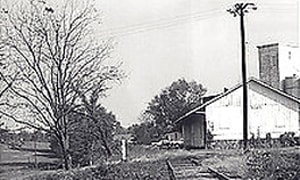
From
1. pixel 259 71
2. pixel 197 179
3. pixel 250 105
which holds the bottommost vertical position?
pixel 197 179

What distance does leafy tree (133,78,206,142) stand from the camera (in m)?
63.9

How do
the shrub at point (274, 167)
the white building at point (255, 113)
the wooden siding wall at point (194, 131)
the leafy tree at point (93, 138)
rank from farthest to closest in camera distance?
the wooden siding wall at point (194, 131), the white building at point (255, 113), the leafy tree at point (93, 138), the shrub at point (274, 167)

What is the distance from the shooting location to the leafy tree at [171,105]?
63.9 meters

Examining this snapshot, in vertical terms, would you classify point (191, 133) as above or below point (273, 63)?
below

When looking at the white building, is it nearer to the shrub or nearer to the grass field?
the grass field

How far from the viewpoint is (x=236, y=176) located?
1866cm

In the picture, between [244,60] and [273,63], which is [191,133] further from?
[244,60]

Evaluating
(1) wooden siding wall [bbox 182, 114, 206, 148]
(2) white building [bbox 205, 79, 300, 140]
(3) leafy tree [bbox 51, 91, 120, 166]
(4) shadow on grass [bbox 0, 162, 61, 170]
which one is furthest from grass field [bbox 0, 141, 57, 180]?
(1) wooden siding wall [bbox 182, 114, 206, 148]

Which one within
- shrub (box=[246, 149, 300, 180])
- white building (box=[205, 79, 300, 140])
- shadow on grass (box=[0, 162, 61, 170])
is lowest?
shadow on grass (box=[0, 162, 61, 170])

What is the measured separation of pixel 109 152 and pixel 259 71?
24.4 m

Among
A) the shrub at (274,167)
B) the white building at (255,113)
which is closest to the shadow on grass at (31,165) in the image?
the shrub at (274,167)

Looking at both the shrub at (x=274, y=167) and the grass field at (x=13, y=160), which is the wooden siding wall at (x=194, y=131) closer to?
the grass field at (x=13, y=160)

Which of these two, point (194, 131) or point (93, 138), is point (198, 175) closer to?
point (93, 138)

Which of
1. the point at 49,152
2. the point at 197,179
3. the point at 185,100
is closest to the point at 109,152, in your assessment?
the point at 49,152
